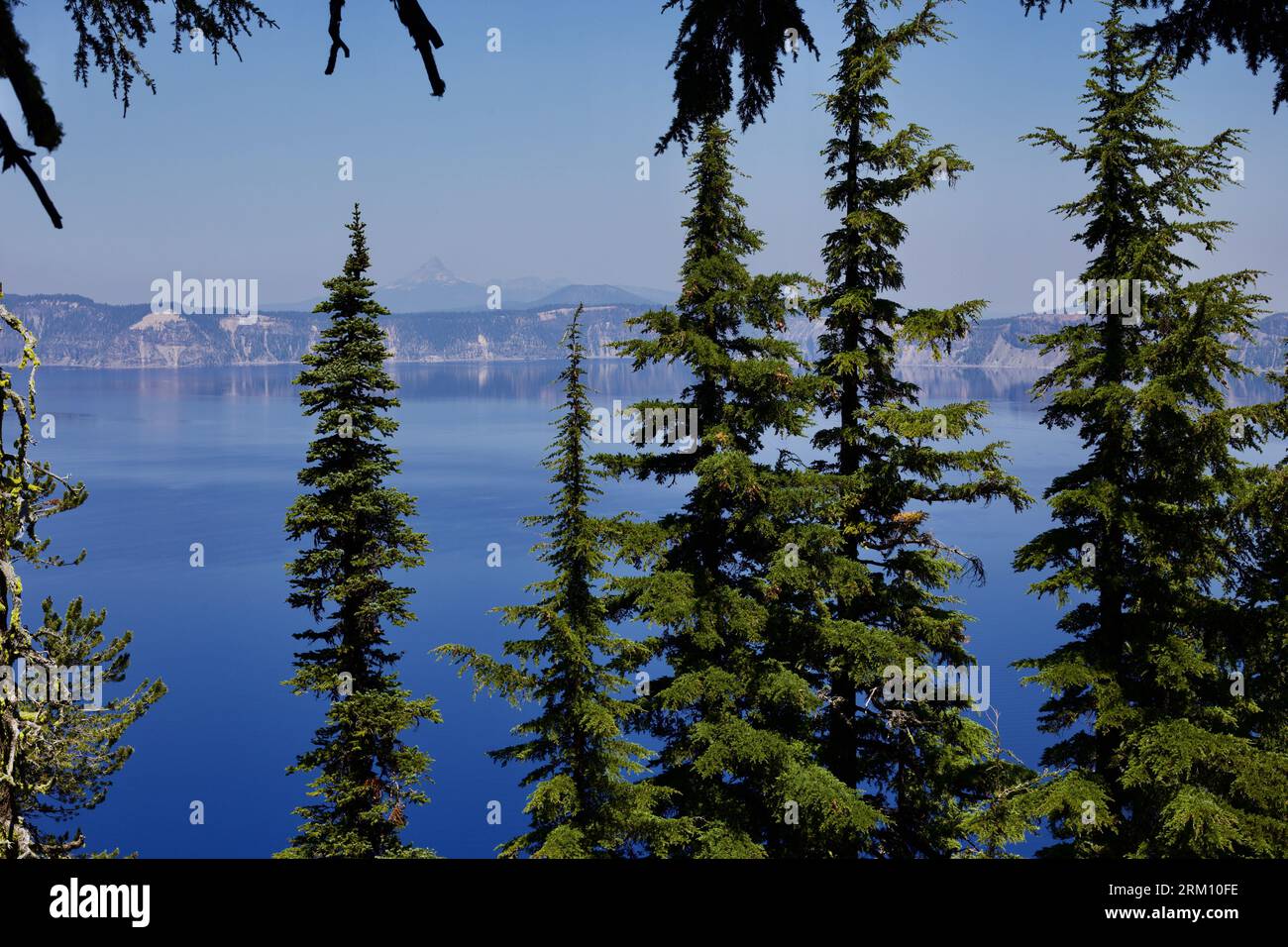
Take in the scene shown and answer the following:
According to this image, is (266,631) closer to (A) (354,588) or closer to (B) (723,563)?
(A) (354,588)

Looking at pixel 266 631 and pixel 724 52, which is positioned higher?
pixel 724 52

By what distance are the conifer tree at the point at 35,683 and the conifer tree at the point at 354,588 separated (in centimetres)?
395

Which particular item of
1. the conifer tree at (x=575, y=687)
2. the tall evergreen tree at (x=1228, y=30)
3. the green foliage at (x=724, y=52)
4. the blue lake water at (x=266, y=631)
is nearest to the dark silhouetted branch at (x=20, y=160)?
the green foliage at (x=724, y=52)

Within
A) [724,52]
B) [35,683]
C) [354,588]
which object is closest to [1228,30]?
[724,52]

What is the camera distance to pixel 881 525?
56.3ft

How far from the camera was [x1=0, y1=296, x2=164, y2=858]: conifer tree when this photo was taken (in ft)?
25.7

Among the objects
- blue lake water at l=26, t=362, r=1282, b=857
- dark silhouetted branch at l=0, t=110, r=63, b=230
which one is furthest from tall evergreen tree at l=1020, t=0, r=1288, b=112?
blue lake water at l=26, t=362, r=1282, b=857

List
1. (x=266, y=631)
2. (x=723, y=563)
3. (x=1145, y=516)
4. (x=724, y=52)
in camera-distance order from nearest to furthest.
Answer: (x=724, y=52) < (x=1145, y=516) < (x=723, y=563) < (x=266, y=631)

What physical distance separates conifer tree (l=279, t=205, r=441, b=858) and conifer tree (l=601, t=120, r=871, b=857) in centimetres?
468

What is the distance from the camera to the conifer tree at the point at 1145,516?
42.2ft

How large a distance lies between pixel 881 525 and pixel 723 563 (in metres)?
2.99
